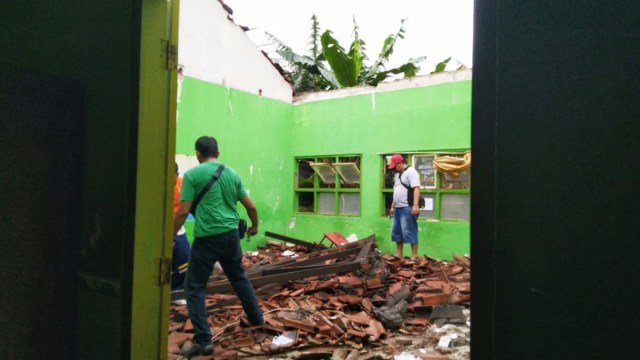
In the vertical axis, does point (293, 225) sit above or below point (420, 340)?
above

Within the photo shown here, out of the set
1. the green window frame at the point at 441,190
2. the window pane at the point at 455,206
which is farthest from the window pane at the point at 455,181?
the window pane at the point at 455,206

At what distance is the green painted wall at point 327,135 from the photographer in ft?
26.9

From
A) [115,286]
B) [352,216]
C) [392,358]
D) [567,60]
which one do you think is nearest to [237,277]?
[392,358]

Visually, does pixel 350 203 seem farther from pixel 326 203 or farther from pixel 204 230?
pixel 204 230

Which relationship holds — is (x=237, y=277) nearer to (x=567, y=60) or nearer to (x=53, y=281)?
(x=53, y=281)

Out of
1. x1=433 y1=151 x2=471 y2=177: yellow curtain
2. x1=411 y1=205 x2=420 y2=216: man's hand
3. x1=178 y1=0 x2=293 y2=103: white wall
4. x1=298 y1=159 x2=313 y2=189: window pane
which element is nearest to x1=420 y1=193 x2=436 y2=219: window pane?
x1=433 y1=151 x2=471 y2=177: yellow curtain

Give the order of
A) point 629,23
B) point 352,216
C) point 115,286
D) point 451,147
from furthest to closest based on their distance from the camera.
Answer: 1. point 352,216
2. point 451,147
3. point 115,286
4. point 629,23

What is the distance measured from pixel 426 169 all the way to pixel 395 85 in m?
2.01

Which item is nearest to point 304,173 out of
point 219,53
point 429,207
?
point 429,207

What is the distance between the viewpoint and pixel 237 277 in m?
4.11

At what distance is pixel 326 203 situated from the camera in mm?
9992

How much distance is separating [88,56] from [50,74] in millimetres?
237

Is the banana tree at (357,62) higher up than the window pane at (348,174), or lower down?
higher up

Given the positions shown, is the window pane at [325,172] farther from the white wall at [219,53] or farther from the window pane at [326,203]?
the white wall at [219,53]
